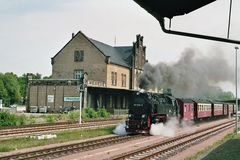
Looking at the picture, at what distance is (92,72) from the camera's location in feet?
197

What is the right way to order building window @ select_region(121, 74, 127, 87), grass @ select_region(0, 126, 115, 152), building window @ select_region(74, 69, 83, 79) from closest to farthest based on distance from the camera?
grass @ select_region(0, 126, 115, 152) < building window @ select_region(74, 69, 83, 79) < building window @ select_region(121, 74, 127, 87)

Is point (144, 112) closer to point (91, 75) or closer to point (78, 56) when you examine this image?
point (91, 75)

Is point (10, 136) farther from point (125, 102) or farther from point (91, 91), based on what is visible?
point (125, 102)

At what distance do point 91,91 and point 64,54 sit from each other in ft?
43.1

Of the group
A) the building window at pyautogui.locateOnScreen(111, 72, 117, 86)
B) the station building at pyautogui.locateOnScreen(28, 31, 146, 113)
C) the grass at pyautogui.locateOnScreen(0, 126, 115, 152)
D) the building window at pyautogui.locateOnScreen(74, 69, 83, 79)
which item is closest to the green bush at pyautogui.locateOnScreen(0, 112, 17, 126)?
the grass at pyautogui.locateOnScreen(0, 126, 115, 152)

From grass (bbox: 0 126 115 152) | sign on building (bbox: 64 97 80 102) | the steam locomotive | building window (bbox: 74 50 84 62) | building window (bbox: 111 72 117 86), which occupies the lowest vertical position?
grass (bbox: 0 126 115 152)

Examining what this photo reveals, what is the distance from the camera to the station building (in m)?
51.1

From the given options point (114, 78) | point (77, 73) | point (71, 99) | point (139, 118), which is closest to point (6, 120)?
point (139, 118)

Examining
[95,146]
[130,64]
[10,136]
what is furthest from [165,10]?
[130,64]

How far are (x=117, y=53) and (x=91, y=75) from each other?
31.2 feet

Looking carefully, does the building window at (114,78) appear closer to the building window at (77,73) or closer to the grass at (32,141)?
the building window at (77,73)

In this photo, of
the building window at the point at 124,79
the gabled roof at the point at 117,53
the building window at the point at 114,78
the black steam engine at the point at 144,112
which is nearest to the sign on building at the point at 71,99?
the gabled roof at the point at 117,53

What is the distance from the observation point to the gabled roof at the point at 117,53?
61169 mm

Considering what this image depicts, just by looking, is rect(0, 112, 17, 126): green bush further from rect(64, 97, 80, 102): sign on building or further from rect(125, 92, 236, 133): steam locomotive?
A: rect(64, 97, 80, 102): sign on building
